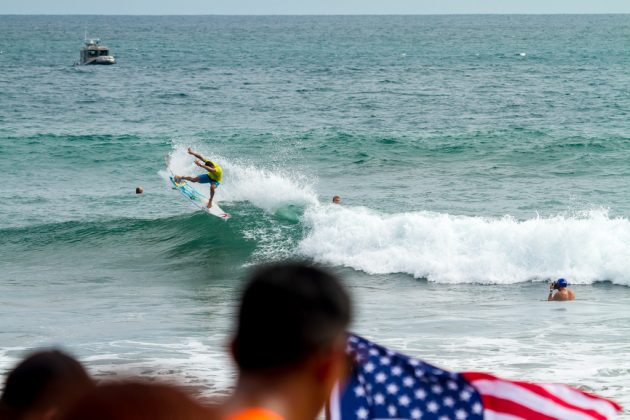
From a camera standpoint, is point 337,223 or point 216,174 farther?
point 337,223

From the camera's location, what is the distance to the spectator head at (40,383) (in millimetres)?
2078

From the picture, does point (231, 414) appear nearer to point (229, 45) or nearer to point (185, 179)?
point (185, 179)

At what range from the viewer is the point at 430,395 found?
106 inches

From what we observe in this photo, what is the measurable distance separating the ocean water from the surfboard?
296 millimetres

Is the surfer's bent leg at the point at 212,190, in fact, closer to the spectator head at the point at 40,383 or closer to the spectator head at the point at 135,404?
the spectator head at the point at 40,383

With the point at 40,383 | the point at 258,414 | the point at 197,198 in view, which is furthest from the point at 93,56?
the point at 258,414

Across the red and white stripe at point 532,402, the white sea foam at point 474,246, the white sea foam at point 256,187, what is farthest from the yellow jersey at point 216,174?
the red and white stripe at point 532,402

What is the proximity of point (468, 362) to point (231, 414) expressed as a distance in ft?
28.9

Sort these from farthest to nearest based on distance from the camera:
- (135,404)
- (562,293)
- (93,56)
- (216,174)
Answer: (93,56) → (216,174) → (562,293) → (135,404)

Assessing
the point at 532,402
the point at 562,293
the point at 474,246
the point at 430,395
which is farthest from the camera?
the point at 474,246

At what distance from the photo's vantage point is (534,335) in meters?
11.9

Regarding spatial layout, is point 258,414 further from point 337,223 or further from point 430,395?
point 337,223

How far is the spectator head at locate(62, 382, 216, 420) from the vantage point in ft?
4.68

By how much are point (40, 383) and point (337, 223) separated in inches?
817
